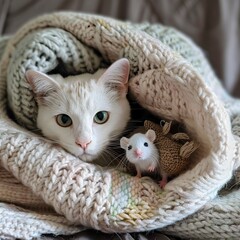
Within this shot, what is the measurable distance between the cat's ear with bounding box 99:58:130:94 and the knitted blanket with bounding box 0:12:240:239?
16 mm

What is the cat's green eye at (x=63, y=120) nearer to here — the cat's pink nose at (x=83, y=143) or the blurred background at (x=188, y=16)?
the cat's pink nose at (x=83, y=143)

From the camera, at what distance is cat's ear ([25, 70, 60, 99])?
0.86 m

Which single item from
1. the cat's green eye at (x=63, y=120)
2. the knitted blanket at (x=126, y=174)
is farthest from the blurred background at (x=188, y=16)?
the cat's green eye at (x=63, y=120)

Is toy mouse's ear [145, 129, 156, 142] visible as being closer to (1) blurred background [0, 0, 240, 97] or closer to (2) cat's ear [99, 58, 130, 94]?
(2) cat's ear [99, 58, 130, 94]

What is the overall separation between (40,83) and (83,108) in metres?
0.09

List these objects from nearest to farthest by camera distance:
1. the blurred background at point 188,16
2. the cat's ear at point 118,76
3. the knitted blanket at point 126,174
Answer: the knitted blanket at point 126,174, the cat's ear at point 118,76, the blurred background at point 188,16

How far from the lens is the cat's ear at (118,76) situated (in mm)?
869

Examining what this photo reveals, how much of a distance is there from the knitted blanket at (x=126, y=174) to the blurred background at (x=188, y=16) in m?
0.44

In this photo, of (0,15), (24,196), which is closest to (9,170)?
(24,196)

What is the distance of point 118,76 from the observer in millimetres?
892

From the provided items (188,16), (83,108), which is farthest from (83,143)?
(188,16)

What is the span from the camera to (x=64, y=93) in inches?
34.8

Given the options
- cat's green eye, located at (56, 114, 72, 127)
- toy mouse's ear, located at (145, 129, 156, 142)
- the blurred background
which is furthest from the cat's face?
the blurred background

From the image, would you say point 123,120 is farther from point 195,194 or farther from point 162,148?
point 195,194
